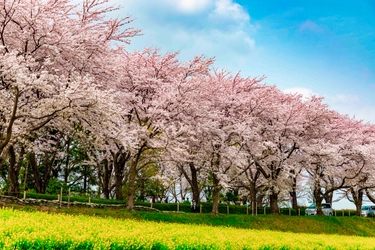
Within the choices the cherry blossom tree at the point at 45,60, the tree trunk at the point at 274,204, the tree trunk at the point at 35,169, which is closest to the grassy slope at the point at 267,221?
the tree trunk at the point at 274,204

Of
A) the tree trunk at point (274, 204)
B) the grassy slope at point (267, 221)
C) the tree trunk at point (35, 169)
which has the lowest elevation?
the grassy slope at point (267, 221)

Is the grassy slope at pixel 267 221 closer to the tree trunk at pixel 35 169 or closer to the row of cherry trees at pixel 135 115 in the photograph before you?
the row of cherry trees at pixel 135 115

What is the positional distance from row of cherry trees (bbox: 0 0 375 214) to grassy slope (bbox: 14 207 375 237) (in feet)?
6.98

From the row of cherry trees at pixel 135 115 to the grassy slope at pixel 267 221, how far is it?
213 centimetres

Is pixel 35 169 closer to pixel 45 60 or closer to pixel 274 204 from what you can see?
pixel 45 60

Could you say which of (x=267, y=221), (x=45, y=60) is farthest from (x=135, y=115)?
(x=267, y=221)

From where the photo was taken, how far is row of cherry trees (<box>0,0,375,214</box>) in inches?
664

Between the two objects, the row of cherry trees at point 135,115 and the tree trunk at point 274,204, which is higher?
the row of cherry trees at point 135,115

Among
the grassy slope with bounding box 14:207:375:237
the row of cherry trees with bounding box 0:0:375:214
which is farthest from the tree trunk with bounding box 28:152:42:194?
the grassy slope with bounding box 14:207:375:237

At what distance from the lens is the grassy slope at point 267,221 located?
1973cm

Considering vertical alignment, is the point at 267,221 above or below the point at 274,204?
below

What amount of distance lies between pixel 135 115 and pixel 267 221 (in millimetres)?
12046

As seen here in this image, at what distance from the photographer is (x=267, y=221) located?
25672 mm

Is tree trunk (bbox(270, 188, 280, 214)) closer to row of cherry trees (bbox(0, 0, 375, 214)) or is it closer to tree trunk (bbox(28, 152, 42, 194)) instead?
row of cherry trees (bbox(0, 0, 375, 214))
